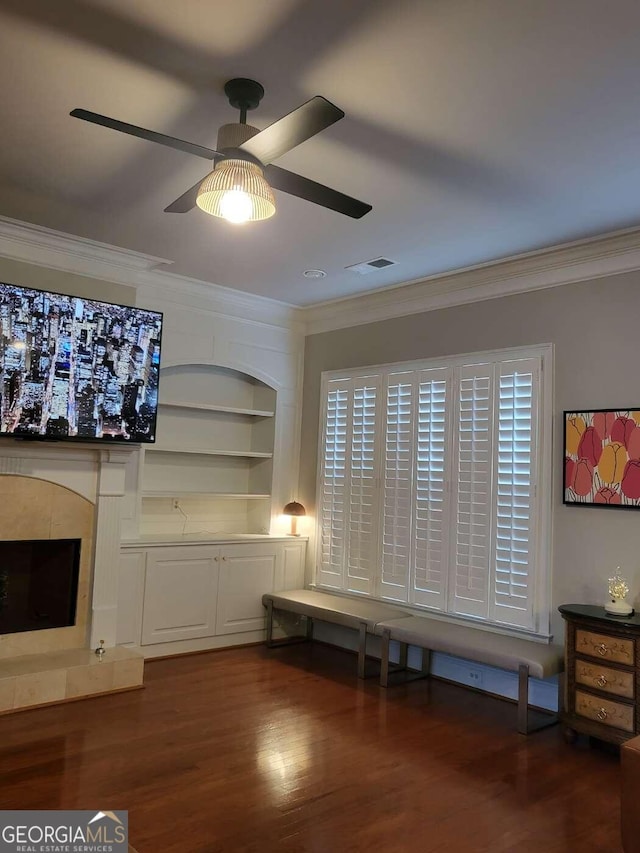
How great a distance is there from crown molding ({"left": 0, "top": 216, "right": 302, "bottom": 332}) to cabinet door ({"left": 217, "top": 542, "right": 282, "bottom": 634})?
6.86ft

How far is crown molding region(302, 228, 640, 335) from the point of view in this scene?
423 centimetres

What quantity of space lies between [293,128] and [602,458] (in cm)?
290

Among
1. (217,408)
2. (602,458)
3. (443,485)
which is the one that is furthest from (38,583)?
(602,458)

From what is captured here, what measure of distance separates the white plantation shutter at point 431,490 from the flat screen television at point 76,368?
81.9 inches

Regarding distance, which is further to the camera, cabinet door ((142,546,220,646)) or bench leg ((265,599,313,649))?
bench leg ((265,599,313,649))

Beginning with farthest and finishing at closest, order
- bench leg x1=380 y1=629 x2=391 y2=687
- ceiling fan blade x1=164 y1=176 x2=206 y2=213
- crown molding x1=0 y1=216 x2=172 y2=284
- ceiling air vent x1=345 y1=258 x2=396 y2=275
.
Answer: ceiling air vent x1=345 y1=258 x2=396 y2=275
bench leg x1=380 y1=629 x2=391 y2=687
crown molding x1=0 y1=216 x2=172 y2=284
ceiling fan blade x1=164 y1=176 x2=206 y2=213

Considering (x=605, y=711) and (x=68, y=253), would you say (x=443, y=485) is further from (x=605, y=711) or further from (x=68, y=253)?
(x=68, y=253)

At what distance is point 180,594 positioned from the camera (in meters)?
5.25

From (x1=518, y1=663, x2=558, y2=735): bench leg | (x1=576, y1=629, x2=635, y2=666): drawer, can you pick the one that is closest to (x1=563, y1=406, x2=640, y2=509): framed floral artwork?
(x1=576, y1=629, x2=635, y2=666): drawer

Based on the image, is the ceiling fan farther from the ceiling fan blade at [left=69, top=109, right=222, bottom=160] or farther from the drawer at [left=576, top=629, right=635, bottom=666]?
the drawer at [left=576, top=629, right=635, bottom=666]

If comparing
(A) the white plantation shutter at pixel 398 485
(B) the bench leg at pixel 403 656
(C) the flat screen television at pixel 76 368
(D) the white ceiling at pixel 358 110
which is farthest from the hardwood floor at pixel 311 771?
(D) the white ceiling at pixel 358 110

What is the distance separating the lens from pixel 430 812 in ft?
9.64

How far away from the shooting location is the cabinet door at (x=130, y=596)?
194 inches

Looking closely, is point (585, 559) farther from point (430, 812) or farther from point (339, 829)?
point (339, 829)
